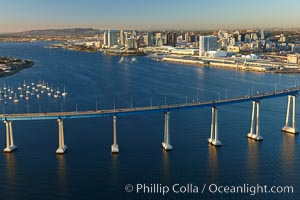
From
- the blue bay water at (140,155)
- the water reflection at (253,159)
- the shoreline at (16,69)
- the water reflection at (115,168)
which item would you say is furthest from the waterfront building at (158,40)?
the water reflection at (115,168)

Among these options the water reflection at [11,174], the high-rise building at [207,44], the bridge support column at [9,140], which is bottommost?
the water reflection at [11,174]

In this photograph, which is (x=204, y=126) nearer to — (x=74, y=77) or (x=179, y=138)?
(x=179, y=138)

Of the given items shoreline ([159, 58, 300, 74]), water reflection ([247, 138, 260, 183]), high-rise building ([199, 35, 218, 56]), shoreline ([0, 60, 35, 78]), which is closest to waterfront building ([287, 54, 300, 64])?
shoreline ([159, 58, 300, 74])

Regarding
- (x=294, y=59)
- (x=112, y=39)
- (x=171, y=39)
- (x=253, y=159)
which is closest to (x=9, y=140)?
(x=253, y=159)

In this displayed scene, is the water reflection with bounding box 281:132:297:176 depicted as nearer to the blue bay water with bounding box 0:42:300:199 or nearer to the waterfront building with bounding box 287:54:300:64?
the blue bay water with bounding box 0:42:300:199

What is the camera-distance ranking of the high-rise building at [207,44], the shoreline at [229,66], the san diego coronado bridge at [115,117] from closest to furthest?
the san diego coronado bridge at [115,117]
the shoreline at [229,66]
the high-rise building at [207,44]

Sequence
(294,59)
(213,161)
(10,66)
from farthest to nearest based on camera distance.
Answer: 1. (294,59)
2. (10,66)
3. (213,161)

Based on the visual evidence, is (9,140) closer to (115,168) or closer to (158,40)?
(115,168)

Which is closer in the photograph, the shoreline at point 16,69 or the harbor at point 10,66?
the shoreline at point 16,69

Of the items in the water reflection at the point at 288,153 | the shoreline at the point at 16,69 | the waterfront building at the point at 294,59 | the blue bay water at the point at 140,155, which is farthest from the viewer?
the waterfront building at the point at 294,59

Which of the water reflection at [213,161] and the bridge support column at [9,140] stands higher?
the bridge support column at [9,140]

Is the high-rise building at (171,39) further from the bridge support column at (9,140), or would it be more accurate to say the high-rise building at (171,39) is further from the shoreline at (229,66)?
the bridge support column at (9,140)

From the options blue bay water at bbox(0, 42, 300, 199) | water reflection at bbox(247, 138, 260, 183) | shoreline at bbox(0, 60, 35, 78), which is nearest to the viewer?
blue bay water at bbox(0, 42, 300, 199)
